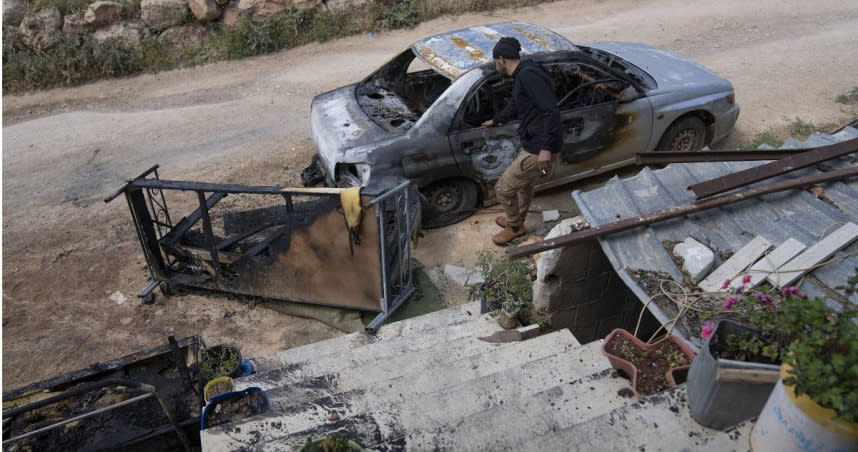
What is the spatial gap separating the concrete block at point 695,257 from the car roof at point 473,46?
3.38 m

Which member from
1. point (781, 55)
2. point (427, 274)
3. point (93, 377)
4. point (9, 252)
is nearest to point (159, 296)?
point (93, 377)

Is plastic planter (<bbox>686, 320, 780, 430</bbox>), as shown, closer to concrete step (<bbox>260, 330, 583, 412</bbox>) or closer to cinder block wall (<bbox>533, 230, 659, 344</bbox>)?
concrete step (<bbox>260, 330, 583, 412</bbox>)

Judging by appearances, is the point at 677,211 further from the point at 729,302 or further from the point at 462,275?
the point at 462,275

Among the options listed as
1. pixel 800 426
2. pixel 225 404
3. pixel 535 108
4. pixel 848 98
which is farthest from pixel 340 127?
pixel 848 98

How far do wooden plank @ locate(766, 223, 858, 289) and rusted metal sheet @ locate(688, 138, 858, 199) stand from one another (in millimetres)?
689

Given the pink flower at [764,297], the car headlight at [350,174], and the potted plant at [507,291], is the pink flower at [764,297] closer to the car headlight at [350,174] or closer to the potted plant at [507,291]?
the potted plant at [507,291]

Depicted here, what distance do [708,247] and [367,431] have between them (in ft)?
7.54

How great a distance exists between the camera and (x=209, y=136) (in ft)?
30.6

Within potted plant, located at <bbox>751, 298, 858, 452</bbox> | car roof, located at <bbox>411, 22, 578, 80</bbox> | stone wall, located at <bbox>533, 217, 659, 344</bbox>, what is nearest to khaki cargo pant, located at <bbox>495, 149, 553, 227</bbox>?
car roof, located at <bbox>411, 22, 578, 80</bbox>

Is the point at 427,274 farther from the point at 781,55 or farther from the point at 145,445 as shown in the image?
the point at 781,55

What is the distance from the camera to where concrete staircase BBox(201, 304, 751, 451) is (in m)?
2.54

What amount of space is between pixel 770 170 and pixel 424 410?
2842 mm

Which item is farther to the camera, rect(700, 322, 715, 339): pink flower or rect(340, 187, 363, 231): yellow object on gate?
rect(340, 187, 363, 231): yellow object on gate

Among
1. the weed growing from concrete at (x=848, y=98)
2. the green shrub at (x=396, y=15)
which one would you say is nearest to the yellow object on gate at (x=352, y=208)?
the green shrub at (x=396, y=15)
